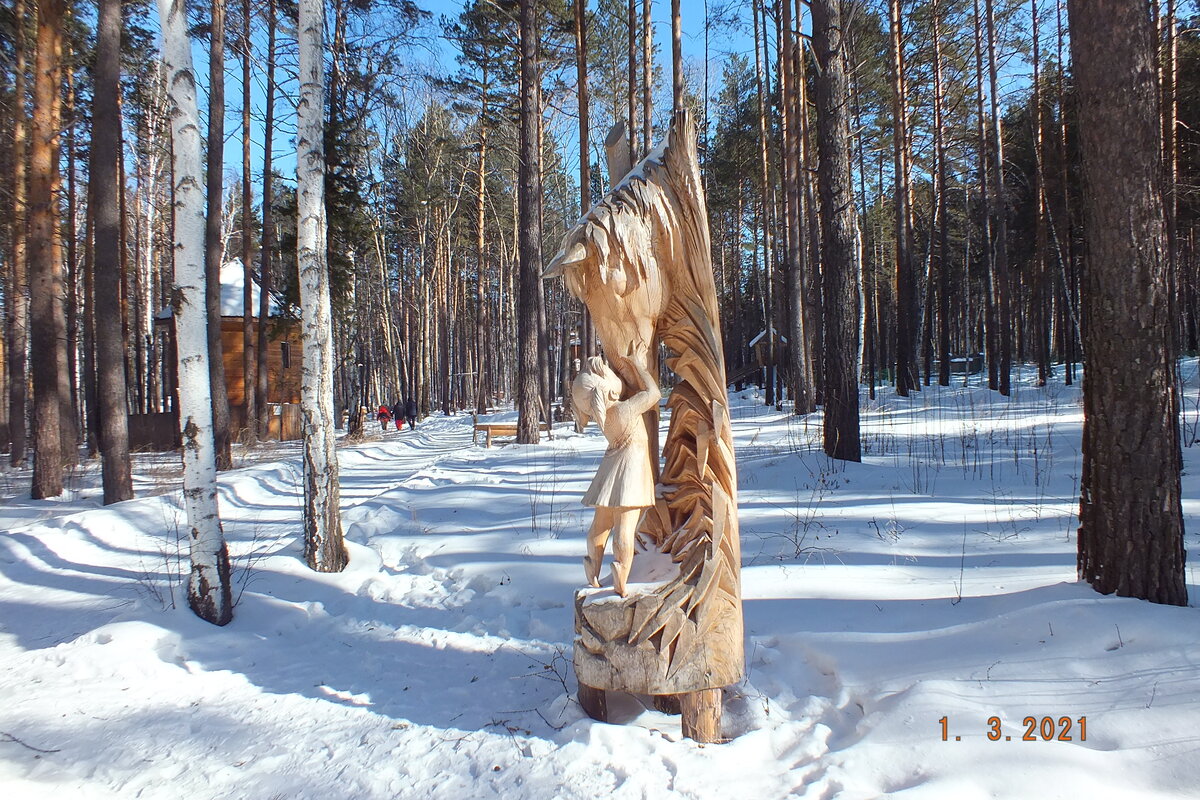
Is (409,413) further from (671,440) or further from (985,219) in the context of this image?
(671,440)

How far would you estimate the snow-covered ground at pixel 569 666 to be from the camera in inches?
94.3

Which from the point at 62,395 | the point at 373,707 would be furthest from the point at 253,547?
the point at 62,395

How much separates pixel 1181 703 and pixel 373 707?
3495 mm

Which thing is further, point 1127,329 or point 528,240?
point 528,240

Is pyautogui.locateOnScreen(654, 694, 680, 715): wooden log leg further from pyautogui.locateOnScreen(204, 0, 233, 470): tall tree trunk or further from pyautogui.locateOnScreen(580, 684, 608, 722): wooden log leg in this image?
pyautogui.locateOnScreen(204, 0, 233, 470): tall tree trunk

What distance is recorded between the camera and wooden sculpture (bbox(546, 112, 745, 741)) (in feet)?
8.68

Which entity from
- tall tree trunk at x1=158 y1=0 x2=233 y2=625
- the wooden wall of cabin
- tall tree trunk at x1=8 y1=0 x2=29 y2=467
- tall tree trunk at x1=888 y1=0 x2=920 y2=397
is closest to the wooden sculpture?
tall tree trunk at x1=158 y1=0 x2=233 y2=625

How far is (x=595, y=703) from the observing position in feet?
9.29

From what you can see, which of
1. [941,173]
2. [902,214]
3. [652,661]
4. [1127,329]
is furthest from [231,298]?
[1127,329]

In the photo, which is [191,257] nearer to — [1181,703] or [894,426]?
[1181,703]

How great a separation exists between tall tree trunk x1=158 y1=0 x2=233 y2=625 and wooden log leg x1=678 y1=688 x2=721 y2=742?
3444 millimetres

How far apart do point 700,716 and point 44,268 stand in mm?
A: 11861

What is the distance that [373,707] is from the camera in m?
3.22

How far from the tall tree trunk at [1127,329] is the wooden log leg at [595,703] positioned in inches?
104
